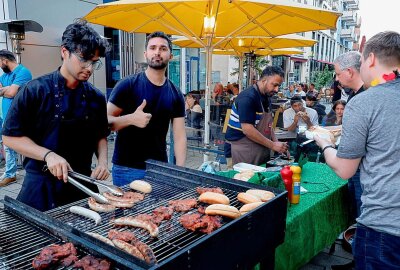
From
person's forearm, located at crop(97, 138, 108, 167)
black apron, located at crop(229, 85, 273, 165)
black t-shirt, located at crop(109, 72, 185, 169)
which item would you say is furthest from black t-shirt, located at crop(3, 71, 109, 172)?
black apron, located at crop(229, 85, 273, 165)

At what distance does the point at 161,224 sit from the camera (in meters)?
1.81

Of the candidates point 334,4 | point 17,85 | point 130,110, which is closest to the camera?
point 130,110

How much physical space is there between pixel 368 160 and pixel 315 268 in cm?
223

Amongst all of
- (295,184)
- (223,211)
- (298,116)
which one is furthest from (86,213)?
(298,116)

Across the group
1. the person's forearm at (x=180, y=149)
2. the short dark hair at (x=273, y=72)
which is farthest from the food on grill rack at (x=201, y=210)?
the short dark hair at (x=273, y=72)

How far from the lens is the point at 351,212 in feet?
12.3

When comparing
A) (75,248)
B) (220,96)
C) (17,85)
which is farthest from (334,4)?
(75,248)

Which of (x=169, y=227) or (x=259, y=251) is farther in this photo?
(x=259, y=251)

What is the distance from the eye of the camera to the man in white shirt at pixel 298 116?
20.0 ft

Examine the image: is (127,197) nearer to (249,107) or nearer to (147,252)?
(147,252)

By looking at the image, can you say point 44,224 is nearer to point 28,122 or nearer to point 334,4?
point 28,122

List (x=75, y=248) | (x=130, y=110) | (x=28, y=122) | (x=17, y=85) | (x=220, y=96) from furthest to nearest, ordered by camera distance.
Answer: (x=220, y=96) < (x=17, y=85) < (x=130, y=110) < (x=28, y=122) < (x=75, y=248)

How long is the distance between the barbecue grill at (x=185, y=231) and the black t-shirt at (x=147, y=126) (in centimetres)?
73

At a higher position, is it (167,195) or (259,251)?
(167,195)
